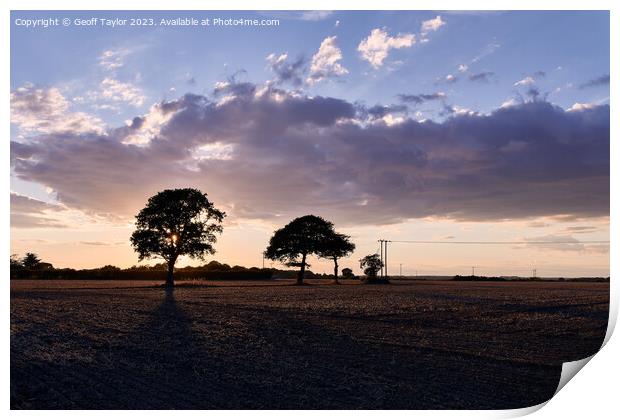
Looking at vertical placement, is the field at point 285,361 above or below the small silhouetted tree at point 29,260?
below

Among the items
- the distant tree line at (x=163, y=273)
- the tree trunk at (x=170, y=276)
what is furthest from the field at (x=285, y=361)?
the distant tree line at (x=163, y=273)

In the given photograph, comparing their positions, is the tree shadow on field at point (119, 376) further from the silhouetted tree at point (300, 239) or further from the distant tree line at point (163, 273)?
the silhouetted tree at point (300, 239)

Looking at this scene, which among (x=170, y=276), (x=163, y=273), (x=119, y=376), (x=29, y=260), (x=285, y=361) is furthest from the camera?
(x=163, y=273)

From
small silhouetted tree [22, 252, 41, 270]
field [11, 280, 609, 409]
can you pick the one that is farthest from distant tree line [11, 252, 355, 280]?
field [11, 280, 609, 409]

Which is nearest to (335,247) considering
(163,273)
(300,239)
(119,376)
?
(300,239)

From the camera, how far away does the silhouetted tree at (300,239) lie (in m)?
71.2

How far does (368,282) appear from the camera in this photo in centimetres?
7012

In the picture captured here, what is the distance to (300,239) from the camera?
71.4m

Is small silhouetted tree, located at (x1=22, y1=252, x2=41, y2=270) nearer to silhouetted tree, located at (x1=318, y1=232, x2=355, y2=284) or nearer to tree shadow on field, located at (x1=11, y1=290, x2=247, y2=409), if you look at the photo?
tree shadow on field, located at (x1=11, y1=290, x2=247, y2=409)

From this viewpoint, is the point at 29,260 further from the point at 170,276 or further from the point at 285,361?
the point at 170,276

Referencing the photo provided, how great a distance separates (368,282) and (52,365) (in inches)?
2365

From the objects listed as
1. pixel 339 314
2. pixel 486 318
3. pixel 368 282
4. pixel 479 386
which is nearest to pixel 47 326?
pixel 339 314

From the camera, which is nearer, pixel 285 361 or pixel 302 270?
pixel 285 361
